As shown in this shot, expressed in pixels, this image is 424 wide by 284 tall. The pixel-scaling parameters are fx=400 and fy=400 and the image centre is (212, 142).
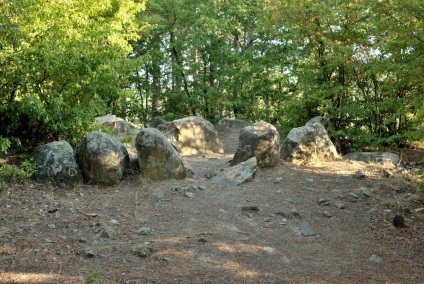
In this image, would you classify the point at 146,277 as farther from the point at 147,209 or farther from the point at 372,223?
the point at 372,223

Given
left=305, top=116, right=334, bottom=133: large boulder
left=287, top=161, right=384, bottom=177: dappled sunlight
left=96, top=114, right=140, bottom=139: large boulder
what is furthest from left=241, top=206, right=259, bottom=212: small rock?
left=96, top=114, right=140, bottom=139: large boulder

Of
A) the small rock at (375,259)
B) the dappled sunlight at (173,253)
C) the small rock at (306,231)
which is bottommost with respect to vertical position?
the small rock at (375,259)

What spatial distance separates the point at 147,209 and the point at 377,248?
3.45m

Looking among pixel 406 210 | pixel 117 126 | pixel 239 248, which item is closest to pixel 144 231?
pixel 239 248

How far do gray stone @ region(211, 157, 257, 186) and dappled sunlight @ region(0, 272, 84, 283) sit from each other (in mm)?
4340

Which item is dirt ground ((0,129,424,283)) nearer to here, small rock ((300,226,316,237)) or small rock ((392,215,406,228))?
small rock ((300,226,316,237))

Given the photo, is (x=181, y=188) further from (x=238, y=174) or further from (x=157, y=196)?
(x=238, y=174)

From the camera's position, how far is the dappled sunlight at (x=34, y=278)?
13.0 ft

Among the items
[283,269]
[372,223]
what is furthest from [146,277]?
[372,223]

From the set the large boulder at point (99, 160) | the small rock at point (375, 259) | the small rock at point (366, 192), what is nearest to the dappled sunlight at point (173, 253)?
the small rock at point (375, 259)

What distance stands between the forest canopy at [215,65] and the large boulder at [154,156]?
47.0 inches

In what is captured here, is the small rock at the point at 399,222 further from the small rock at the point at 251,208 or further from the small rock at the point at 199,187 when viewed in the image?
the small rock at the point at 199,187

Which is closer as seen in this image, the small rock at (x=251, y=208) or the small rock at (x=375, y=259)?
the small rock at (x=375, y=259)

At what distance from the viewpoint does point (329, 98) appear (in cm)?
1223
